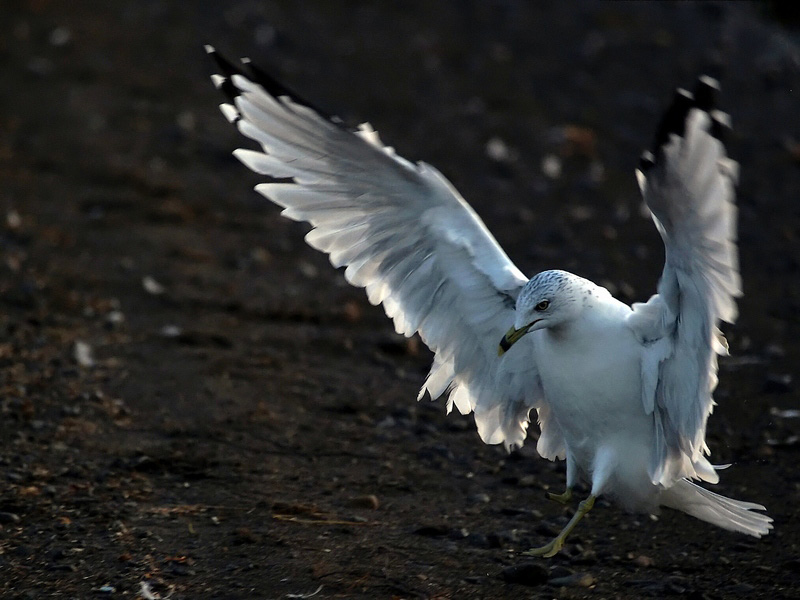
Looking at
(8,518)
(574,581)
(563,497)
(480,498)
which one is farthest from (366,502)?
(8,518)

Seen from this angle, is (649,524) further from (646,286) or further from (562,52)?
(562,52)

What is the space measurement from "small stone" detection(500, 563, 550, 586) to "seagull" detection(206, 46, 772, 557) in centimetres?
13

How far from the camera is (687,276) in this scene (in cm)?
372

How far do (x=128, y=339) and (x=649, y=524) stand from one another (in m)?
2.92

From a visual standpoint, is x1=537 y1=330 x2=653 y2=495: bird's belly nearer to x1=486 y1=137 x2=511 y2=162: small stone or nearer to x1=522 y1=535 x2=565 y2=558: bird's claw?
x1=522 y1=535 x2=565 y2=558: bird's claw

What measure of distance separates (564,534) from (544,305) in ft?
2.86

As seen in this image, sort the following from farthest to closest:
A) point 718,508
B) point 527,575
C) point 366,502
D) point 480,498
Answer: point 480,498 → point 366,502 → point 718,508 → point 527,575

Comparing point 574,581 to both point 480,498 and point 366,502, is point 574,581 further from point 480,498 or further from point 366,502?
point 366,502

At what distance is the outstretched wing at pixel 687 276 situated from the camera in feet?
11.3

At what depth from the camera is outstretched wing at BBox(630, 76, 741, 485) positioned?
345 cm

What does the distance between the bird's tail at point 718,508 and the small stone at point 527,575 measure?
0.55m

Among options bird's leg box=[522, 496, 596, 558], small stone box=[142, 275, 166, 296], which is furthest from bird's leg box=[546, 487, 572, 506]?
small stone box=[142, 275, 166, 296]

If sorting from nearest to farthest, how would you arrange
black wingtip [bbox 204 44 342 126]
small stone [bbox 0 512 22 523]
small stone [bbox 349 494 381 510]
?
black wingtip [bbox 204 44 342 126] → small stone [bbox 0 512 22 523] → small stone [bbox 349 494 381 510]

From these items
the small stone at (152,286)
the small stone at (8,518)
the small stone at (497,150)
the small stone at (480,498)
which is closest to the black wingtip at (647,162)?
the small stone at (480,498)
